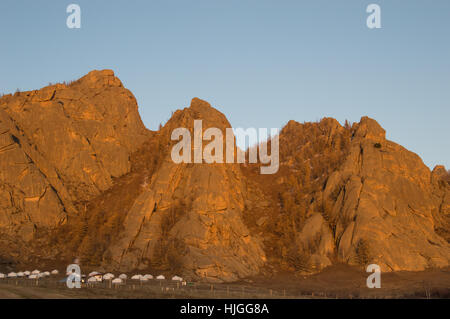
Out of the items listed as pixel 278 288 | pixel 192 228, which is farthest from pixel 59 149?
pixel 278 288

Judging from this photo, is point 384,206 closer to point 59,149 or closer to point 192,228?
point 192,228

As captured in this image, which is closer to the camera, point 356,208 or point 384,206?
point 356,208

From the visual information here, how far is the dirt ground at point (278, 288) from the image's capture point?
186 feet

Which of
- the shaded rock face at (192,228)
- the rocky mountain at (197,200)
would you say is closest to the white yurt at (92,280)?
the shaded rock face at (192,228)

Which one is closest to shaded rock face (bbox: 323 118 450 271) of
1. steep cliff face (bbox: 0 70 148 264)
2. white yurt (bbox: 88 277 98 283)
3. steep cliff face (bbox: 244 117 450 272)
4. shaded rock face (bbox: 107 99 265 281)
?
steep cliff face (bbox: 244 117 450 272)

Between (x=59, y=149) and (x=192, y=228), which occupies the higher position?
(x=59, y=149)

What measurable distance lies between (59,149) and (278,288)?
5181cm

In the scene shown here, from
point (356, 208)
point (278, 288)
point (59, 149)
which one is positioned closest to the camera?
point (278, 288)

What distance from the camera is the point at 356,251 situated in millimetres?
79312

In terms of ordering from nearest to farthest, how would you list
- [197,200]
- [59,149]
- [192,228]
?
[192,228] < [197,200] < [59,149]

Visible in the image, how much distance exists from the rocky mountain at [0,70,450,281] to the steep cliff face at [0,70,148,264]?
0.70 ft

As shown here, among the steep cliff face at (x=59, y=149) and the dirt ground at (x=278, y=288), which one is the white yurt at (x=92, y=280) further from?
the steep cliff face at (x=59, y=149)

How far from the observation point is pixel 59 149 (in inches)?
3851
